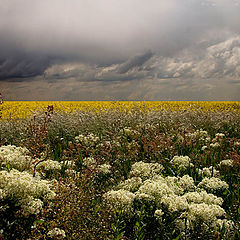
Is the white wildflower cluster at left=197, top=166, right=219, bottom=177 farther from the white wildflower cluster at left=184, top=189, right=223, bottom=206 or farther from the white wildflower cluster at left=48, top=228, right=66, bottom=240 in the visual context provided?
the white wildflower cluster at left=48, top=228, right=66, bottom=240

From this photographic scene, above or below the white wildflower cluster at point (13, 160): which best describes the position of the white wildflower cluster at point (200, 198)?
below

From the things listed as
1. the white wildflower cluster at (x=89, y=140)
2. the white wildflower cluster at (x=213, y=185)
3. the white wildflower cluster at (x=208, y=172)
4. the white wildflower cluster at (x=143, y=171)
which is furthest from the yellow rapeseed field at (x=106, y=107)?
the white wildflower cluster at (x=213, y=185)

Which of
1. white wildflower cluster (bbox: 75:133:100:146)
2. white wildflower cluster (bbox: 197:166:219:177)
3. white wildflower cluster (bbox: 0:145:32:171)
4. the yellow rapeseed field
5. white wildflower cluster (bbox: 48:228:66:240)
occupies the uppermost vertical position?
the yellow rapeseed field

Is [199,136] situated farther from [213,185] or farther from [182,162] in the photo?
[213,185]

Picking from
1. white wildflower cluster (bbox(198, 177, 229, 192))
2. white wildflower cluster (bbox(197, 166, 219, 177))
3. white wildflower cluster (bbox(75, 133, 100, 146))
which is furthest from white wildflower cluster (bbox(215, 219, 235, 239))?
white wildflower cluster (bbox(75, 133, 100, 146))

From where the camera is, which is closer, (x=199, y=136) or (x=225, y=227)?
(x=225, y=227)

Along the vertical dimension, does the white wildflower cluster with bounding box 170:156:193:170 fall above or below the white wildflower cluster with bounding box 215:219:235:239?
above

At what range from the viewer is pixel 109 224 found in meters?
2.82

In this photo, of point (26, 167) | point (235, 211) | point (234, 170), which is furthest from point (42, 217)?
point (234, 170)

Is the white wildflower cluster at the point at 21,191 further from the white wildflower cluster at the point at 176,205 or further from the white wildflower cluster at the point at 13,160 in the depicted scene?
the white wildflower cluster at the point at 176,205

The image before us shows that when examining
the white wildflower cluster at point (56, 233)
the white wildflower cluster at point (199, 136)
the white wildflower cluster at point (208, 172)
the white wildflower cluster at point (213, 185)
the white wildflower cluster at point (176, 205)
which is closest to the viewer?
the white wildflower cluster at point (56, 233)

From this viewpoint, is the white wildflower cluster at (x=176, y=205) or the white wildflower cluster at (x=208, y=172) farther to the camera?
the white wildflower cluster at (x=208, y=172)

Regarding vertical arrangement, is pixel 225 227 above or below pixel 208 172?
below

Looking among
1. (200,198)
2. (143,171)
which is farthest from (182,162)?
(200,198)
